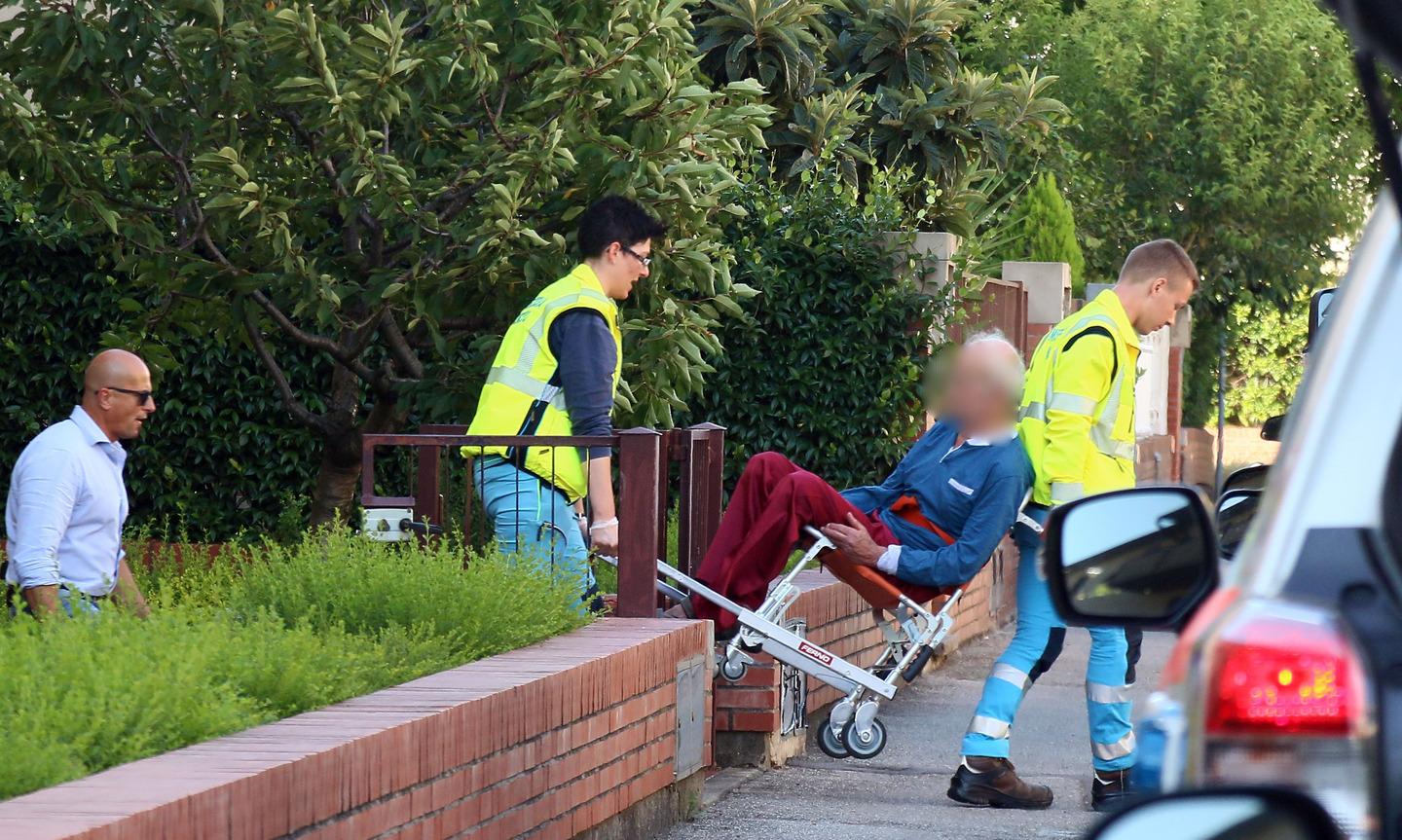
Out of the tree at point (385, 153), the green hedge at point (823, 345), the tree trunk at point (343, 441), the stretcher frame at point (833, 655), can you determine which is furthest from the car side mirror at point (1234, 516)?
the green hedge at point (823, 345)

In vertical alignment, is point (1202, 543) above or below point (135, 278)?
below

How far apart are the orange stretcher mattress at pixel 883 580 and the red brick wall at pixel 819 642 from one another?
64 cm

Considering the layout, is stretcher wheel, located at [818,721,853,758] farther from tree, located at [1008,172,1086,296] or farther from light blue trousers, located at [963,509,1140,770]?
tree, located at [1008,172,1086,296]

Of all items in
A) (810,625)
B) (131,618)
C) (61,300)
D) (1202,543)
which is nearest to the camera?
(1202,543)

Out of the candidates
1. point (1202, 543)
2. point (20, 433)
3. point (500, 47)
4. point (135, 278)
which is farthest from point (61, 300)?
point (1202, 543)

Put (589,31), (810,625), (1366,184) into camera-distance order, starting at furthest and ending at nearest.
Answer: (1366,184), (810,625), (589,31)

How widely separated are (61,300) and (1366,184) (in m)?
24.7

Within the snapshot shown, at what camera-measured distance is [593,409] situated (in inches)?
269

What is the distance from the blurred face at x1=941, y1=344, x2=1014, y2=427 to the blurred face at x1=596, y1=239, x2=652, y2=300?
136 cm

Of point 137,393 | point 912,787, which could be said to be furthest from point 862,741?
point 137,393

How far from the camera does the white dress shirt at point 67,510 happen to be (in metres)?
6.30

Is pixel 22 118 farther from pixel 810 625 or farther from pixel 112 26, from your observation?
pixel 810 625

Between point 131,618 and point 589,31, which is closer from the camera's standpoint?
point 131,618

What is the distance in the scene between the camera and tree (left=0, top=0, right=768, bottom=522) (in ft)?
25.6
